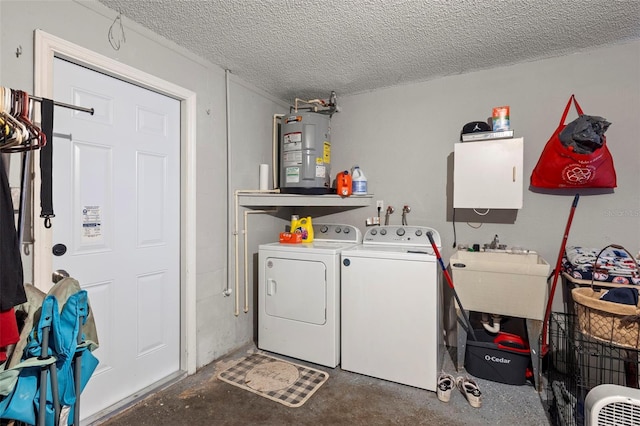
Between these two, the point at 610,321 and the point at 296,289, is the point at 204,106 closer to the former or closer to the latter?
the point at 296,289

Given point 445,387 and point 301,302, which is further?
point 301,302

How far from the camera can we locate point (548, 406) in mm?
2004

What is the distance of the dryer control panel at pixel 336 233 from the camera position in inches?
117

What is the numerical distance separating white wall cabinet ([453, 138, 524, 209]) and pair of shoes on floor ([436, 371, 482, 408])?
1250 millimetres

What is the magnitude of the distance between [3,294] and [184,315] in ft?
4.47

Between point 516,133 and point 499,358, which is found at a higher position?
point 516,133

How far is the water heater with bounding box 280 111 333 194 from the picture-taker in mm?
2904

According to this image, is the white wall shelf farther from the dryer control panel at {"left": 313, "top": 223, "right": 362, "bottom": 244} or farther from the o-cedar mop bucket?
the o-cedar mop bucket

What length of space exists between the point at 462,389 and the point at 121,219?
252cm

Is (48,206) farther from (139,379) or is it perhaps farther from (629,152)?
(629,152)

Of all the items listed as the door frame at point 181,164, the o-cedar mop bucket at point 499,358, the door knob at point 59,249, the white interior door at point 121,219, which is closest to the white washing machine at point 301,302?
the door frame at point 181,164

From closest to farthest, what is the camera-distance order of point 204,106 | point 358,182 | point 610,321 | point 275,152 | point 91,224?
point 610,321
point 91,224
point 204,106
point 358,182
point 275,152

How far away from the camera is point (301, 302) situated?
2590 mm

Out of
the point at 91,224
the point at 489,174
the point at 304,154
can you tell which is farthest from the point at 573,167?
the point at 91,224
